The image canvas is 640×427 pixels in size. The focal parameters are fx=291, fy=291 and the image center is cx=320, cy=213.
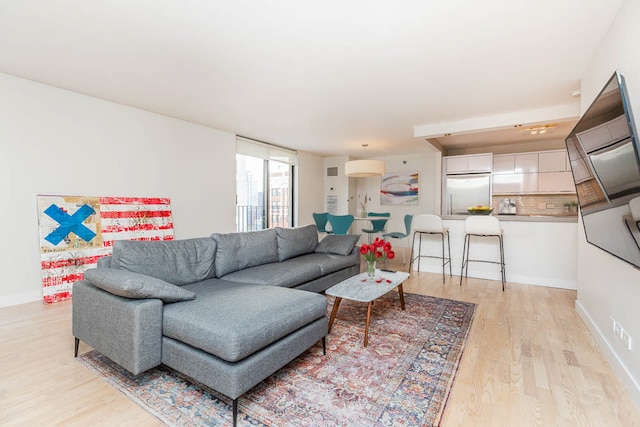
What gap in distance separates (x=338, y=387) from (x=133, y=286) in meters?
1.32

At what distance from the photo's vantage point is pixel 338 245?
3994mm

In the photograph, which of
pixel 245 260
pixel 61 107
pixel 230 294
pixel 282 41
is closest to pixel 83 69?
pixel 61 107

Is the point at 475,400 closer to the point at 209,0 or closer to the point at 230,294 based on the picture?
the point at 230,294

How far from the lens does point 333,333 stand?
8.22 ft

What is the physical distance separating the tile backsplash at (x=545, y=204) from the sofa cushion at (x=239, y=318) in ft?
18.9

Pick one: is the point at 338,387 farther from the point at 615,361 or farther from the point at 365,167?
the point at 365,167

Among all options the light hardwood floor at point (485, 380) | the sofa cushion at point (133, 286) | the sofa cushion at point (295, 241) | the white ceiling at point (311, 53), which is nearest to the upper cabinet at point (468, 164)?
the white ceiling at point (311, 53)

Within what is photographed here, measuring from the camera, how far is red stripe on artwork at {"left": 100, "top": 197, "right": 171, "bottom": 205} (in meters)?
3.78

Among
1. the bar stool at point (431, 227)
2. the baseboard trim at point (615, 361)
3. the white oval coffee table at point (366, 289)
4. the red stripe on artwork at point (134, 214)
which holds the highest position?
the red stripe on artwork at point (134, 214)

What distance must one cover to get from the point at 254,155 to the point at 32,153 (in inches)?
127

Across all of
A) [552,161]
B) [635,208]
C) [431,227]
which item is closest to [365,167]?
[431,227]

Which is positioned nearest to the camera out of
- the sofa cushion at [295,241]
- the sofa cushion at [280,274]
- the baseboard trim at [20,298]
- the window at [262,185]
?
the sofa cushion at [280,274]

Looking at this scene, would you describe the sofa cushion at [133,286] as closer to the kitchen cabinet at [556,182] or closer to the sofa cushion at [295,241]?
the sofa cushion at [295,241]

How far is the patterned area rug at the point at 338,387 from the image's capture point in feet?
4.91
